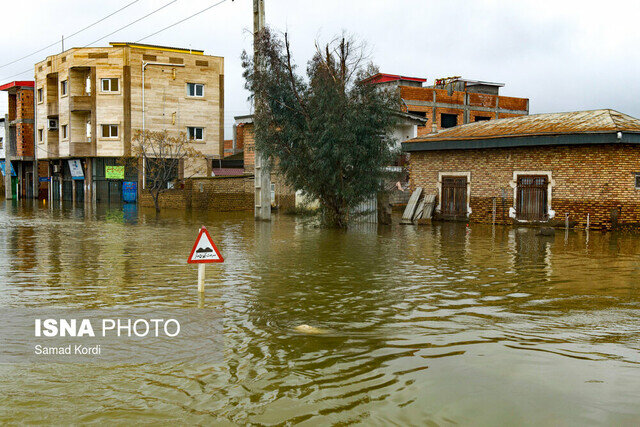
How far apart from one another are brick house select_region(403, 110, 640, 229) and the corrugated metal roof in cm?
4

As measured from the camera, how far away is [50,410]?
4762 millimetres

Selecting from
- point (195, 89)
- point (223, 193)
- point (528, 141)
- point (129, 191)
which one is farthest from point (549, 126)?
point (129, 191)

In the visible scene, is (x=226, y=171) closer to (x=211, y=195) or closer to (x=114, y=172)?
(x=114, y=172)

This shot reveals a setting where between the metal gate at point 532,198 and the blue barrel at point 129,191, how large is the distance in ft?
113

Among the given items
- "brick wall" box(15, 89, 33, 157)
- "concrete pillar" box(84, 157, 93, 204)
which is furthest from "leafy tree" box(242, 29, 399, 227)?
"brick wall" box(15, 89, 33, 157)

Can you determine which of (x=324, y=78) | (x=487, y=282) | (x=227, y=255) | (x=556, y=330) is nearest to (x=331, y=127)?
(x=324, y=78)

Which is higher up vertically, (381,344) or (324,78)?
(324,78)

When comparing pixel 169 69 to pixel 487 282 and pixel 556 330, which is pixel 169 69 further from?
pixel 556 330

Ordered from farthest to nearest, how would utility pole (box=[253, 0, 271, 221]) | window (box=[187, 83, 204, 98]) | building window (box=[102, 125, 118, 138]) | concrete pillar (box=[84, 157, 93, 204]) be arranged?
concrete pillar (box=[84, 157, 93, 204])
window (box=[187, 83, 204, 98])
building window (box=[102, 125, 118, 138])
utility pole (box=[253, 0, 271, 221])

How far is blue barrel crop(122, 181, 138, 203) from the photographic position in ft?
169

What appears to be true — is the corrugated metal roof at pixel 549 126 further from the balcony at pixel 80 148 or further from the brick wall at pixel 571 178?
the balcony at pixel 80 148

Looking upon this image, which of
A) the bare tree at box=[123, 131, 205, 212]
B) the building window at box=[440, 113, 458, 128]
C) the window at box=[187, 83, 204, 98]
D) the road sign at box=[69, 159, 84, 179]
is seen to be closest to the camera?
the bare tree at box=[123, 131, 205, 212]

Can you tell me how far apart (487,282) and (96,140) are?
45.5m

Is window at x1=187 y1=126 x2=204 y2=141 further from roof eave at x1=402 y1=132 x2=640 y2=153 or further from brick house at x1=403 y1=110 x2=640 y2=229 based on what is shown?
brick house at x1=403 y1=110 x2=640 y2=229
